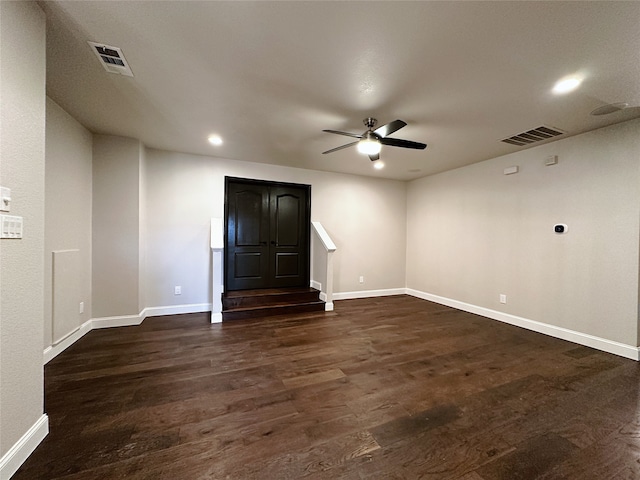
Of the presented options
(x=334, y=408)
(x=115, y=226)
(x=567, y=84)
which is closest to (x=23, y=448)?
(x=334, y=408)

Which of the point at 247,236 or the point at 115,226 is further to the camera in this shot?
the point at 247,236

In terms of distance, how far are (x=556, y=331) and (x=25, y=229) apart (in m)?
5.33

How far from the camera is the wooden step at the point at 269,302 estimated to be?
4.00 m

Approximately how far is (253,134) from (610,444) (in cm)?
413

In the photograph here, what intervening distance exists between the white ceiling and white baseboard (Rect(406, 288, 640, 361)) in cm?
250

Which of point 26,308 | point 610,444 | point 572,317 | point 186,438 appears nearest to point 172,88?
point 26,308

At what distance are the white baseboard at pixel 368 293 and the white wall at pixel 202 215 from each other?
0.37 ft

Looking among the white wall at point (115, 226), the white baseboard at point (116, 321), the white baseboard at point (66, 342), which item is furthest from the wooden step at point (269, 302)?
the white baseboard at point (66, 342)

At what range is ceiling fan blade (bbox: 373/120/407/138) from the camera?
2.45 m

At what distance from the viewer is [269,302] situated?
14.2 ft

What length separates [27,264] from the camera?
147 centimetres

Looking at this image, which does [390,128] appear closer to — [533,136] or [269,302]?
[533,136]

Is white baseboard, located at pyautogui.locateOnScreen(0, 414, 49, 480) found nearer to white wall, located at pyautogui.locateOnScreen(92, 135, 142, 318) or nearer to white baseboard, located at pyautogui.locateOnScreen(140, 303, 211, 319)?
white wall, located at pyautogui.locateOnScreen(92, 135, 142, 318)

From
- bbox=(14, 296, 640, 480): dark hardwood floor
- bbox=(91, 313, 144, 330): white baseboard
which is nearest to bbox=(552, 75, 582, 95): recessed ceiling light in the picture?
bbox=(14, 296, 640, 480): dark hardwood floor
